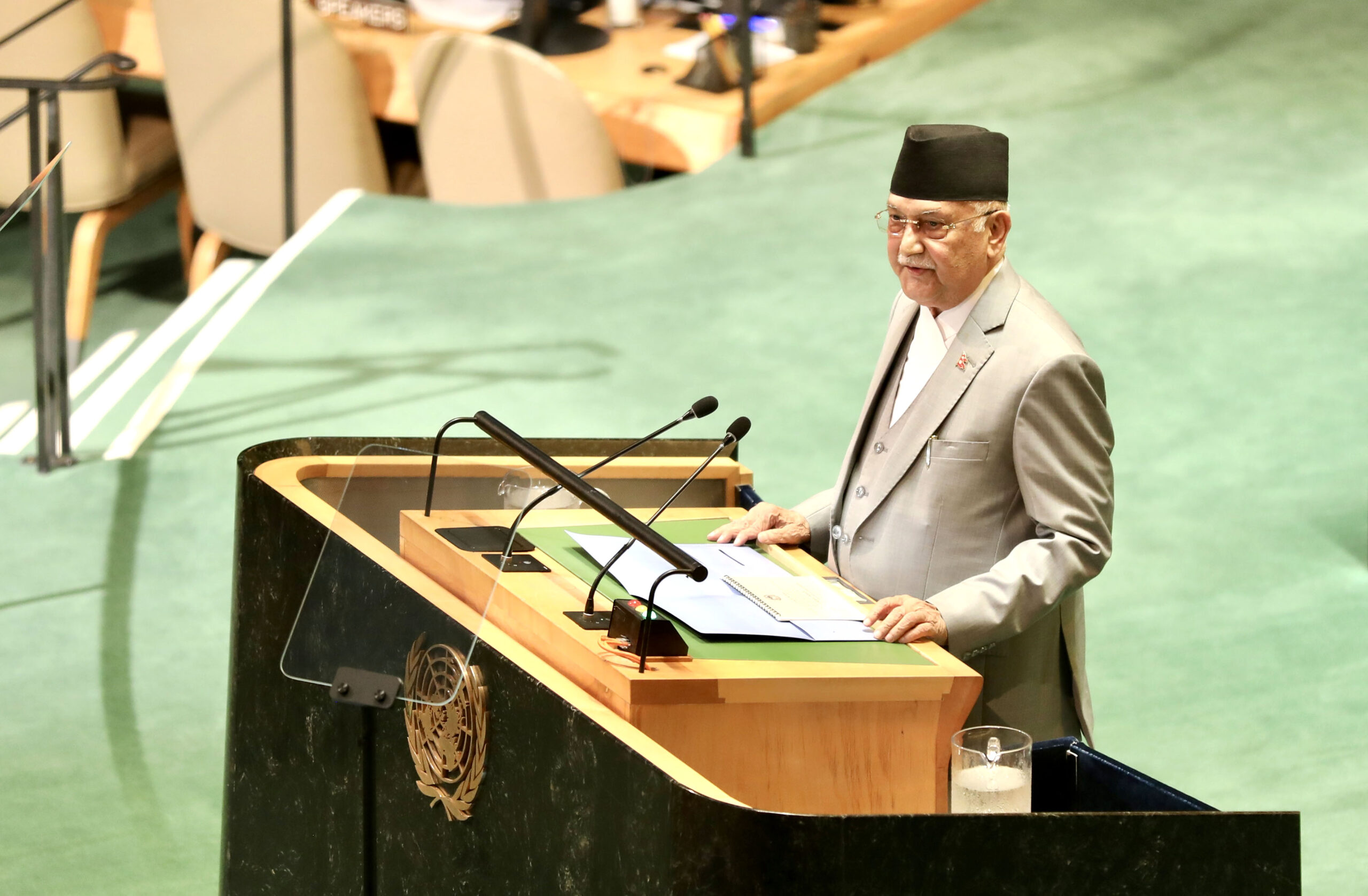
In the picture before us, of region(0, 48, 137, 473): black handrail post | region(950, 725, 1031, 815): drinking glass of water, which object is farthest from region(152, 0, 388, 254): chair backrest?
region(950, 725, 1031, 815): drinking glass of water

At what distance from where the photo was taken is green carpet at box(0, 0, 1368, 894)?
3473 mm

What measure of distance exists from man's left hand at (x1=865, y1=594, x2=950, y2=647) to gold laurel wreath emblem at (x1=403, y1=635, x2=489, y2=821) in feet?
1.45

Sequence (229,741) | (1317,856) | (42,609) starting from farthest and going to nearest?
(42,609) < (1317,856) < (229,741)

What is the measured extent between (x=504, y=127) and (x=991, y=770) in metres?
4.49

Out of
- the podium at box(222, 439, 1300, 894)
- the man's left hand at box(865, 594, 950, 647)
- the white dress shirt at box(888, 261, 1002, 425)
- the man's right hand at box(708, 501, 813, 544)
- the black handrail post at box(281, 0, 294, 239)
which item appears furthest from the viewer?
the black handrail post at box(281, 0, 294, 239)

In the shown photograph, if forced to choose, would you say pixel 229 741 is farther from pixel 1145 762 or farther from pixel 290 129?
pixel 290 129

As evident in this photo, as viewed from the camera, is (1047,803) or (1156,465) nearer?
(1047,803)

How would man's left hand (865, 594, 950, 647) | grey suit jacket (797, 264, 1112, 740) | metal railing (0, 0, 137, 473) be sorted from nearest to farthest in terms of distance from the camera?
1. man's left hand (865, 594, 950, 647)
2. grey suit jacket (797, 264, 1112, 740)
3. metal railing (0, 0, 137, 473)

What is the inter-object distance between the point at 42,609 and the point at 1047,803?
258 centimetres

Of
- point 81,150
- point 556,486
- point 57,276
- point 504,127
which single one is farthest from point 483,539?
point 81,150

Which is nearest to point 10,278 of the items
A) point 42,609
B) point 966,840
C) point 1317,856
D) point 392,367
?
point 392,367

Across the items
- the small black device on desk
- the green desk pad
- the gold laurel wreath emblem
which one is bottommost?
the gold laurel wreath emblem

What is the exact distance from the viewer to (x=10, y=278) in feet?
23.9

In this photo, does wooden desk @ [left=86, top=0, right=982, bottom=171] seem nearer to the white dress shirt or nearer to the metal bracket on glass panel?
the white dress shirt
